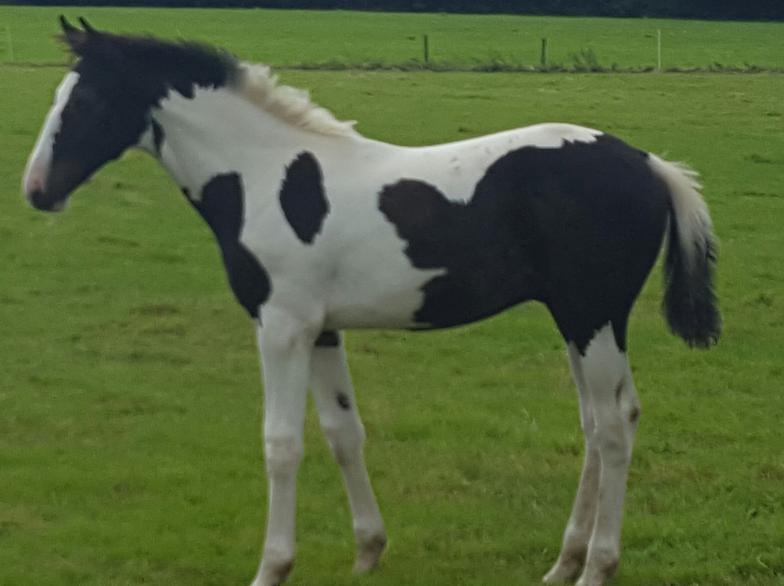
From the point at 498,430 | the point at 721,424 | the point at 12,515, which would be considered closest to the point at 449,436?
the point at 498,430

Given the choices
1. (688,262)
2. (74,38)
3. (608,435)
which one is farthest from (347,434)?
(74,38)

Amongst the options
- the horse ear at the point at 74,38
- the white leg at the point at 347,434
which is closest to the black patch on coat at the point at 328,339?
the white leg at the point at 347,434

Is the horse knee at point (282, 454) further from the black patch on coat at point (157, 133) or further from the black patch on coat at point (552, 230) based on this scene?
the black patch on coat at point (157, 133)

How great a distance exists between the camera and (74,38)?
6.04 metres

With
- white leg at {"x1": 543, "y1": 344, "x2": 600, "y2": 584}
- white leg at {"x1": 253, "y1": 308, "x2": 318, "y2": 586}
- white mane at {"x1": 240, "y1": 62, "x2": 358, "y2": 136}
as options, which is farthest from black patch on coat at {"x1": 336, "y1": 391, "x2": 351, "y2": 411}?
white mane at {"x1": 240, "y1": 62, "x2": 358, "y2": 136}

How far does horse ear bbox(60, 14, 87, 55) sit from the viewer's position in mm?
6002

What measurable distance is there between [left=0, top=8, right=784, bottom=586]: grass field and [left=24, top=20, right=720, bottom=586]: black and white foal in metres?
0.77

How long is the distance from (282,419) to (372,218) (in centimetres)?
90

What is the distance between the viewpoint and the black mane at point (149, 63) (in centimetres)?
602

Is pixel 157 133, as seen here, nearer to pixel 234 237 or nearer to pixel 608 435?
pixel 234 237

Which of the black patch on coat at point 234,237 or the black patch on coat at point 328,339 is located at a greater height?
the black patch on coat at point 234,237

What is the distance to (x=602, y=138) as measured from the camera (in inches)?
237

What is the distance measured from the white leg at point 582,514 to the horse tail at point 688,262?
509 mm

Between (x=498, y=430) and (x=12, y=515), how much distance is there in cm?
294
